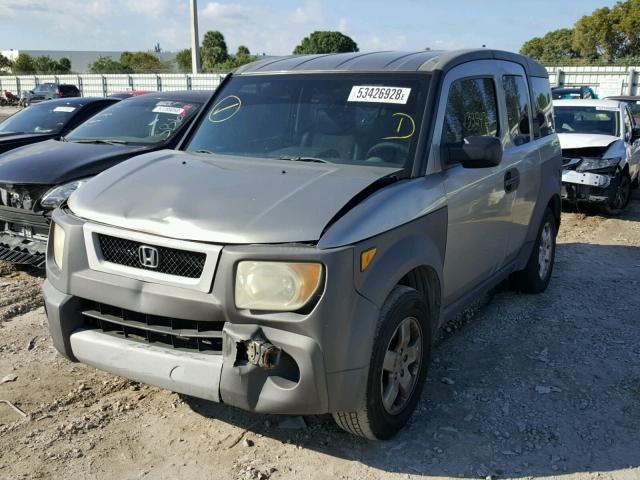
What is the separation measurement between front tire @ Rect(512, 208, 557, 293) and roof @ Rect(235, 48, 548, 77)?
66.7 inches

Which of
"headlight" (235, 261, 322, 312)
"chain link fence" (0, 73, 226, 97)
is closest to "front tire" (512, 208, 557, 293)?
"headlight" (235, 261, 322, 312)

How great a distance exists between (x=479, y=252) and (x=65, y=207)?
2527mm

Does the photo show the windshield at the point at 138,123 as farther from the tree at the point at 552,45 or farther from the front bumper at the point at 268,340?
the tree at the point at 552,45

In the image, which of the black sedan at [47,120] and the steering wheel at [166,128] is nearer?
the steering wheel at [166,128]

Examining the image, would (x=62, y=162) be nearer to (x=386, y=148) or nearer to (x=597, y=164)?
(x=386, y=148)

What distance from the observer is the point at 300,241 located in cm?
266

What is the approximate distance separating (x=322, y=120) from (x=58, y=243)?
164 cm

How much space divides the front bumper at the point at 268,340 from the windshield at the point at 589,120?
28.3 ft

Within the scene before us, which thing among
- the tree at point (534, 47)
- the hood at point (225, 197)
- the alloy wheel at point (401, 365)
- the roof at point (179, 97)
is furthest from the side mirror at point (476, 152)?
the tree at point (534, 47)

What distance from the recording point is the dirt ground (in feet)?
10.0

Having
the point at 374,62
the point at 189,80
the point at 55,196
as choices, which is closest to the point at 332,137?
the point at 374,62

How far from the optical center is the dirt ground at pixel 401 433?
3.05 meters

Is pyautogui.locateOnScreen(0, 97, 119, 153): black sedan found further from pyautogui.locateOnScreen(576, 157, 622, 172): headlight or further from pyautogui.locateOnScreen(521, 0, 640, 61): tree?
pyautogui.locateOnScreen(521, 0, 640, 61): tree

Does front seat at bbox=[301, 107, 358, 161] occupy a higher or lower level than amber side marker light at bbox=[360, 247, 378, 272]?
higher
